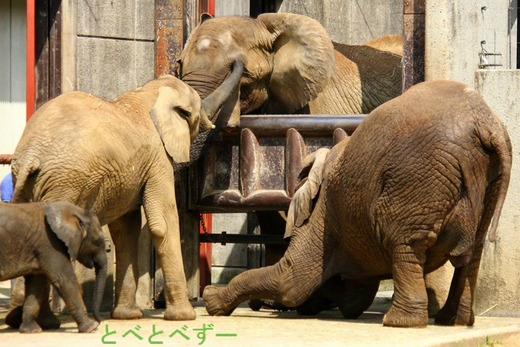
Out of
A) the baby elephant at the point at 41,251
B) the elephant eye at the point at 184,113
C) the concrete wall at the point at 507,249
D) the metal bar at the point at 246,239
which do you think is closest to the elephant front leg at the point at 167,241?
the elephant eye at the point at 184,113

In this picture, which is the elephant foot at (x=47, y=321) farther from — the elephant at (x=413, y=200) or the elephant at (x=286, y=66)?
the elephant at (x=286, y=66)

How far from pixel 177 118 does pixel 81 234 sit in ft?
6.46

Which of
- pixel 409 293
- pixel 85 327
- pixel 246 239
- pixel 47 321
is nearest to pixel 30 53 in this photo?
pixel 246 239

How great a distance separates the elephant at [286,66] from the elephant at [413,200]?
2.16 m

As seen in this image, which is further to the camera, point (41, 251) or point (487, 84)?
point (487, 84)

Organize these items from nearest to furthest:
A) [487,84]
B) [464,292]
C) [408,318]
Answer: [408,318] → [464,292] → [487,84]

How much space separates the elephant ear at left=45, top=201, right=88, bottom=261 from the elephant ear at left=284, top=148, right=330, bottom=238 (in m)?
2.21

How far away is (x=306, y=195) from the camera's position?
10.6 meters

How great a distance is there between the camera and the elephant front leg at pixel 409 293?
943 centimetres

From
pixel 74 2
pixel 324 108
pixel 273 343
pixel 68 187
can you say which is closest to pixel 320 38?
pixel 324 108

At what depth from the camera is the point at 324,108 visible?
559 inches

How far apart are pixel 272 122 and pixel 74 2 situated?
2062 millimetres

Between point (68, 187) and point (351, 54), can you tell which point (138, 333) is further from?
point (351, 54)

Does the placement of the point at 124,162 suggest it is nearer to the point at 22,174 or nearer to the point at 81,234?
the point at 22,174
